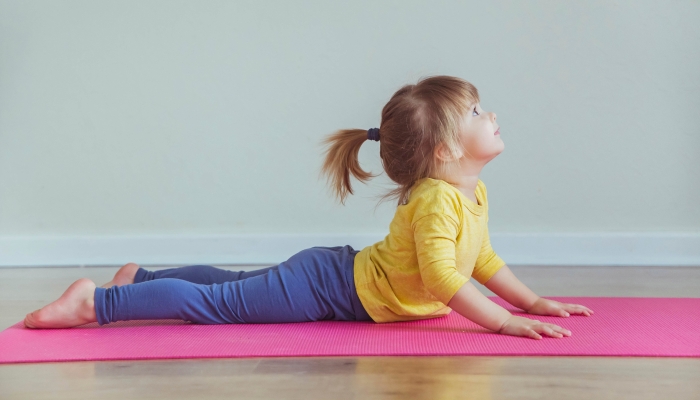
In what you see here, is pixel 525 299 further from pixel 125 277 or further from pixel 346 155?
pixel 125 277

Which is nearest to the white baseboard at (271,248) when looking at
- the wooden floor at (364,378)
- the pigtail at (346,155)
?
the pigtail at (346,155)

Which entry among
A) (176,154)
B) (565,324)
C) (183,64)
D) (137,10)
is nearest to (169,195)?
(176,154)

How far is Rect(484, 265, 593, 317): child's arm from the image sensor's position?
1.35 m

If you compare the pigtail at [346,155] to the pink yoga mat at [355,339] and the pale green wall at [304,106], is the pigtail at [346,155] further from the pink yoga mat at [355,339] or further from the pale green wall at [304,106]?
the pale green wall at [304,106]

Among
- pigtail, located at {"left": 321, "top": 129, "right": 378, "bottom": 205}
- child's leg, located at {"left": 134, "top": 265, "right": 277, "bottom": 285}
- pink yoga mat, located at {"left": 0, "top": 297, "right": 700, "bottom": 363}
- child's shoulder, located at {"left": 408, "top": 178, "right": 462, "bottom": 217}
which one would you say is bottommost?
pink yoga mat, located at {"left": 0, "top": 297, "right": 700, "bottom": 363}

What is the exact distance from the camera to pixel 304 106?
211cm

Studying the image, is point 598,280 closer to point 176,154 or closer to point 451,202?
point 451,202

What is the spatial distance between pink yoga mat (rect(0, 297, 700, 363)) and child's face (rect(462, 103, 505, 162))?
32 centimetres

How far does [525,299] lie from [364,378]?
54 centimetres

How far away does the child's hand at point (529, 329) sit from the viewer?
1.15 metres

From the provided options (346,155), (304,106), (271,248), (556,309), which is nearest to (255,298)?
(346,155)

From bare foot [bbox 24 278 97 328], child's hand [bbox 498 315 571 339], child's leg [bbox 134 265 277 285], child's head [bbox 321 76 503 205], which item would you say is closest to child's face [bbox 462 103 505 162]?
child's head [bbox 321 76 503 205]

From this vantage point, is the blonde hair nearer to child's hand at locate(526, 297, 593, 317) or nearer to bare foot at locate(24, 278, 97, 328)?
child's hand at locate(526, 297, 593, 317)

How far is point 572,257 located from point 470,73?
25.1 inches
